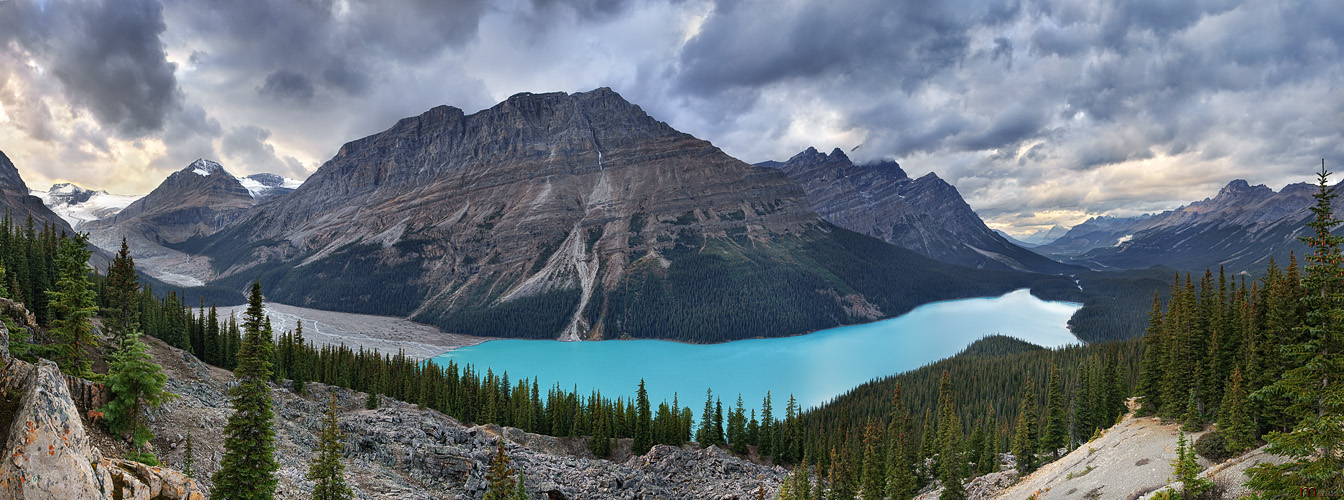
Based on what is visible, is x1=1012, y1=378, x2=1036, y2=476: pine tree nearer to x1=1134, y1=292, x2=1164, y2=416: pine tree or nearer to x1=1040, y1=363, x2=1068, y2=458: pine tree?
x1=1040, y1=363, x2=1068, y2=458: pine tree

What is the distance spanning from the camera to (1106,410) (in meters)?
48.1

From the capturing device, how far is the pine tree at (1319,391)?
48.5ft

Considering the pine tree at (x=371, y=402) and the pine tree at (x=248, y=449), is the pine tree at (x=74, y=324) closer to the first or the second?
the pine tree at (x=248, y=449)

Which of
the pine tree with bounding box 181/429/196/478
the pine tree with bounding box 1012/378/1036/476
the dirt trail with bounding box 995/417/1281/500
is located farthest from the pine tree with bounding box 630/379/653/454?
the pine tree with bounding box 181/429/196/478

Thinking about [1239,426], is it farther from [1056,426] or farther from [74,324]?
[74,324]

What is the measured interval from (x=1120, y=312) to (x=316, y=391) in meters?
221

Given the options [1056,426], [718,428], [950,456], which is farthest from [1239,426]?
[718,428]

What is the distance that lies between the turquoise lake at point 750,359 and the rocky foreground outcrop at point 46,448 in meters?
88.6

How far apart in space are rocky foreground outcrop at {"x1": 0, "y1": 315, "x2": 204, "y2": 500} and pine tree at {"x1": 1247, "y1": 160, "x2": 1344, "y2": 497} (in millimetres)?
26816

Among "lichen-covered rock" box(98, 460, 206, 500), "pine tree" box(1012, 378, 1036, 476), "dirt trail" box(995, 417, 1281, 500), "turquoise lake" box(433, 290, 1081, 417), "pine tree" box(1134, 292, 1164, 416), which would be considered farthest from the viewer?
"turquoise lake" box(433, 290, 1081, 417)

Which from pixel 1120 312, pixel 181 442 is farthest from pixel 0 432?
pixel 1120 312

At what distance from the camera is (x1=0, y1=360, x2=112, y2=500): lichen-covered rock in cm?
846

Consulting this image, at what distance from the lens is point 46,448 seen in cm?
886

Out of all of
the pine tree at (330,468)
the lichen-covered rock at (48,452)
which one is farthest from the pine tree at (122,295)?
the lichen-covered rock at (48,452)
